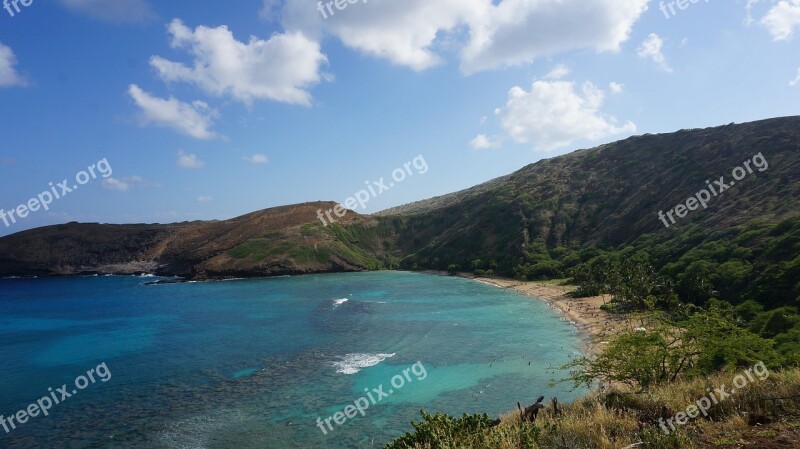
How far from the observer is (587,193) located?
13950 cm

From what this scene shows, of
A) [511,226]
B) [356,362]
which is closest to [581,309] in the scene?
[356,362]

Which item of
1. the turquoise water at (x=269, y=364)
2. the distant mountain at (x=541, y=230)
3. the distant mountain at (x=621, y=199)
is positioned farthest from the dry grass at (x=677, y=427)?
the distant mountain at (x=621, y=199)

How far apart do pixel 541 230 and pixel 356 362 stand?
95.5 meters

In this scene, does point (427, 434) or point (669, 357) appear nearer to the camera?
point (427, 434)

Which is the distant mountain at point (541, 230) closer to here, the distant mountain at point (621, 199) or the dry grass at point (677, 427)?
the distant mountain at point (621, 199)

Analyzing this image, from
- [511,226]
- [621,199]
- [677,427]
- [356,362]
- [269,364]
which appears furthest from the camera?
[511,226]

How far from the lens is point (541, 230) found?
129 metres

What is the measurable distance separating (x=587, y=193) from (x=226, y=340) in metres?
118

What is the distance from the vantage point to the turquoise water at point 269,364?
30875mm

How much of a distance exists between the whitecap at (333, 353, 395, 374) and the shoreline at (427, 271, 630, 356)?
Answer: 866 inches

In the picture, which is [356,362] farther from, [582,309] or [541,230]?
[541,230]

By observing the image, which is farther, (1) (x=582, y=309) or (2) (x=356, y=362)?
(1) (x=582, y=309)

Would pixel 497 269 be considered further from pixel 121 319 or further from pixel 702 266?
pixel 121 319

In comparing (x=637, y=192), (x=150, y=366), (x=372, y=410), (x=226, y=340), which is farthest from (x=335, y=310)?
(x=637, y=192)
